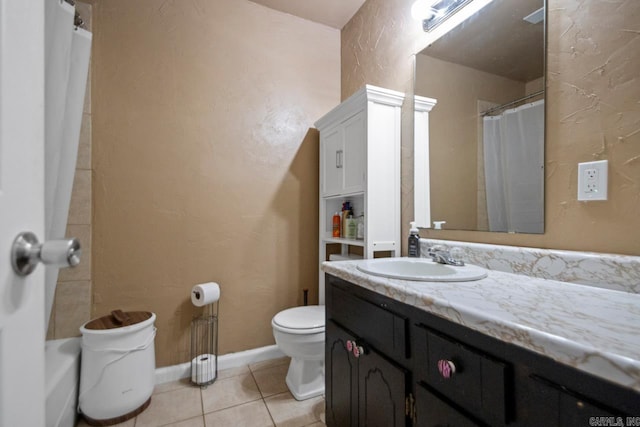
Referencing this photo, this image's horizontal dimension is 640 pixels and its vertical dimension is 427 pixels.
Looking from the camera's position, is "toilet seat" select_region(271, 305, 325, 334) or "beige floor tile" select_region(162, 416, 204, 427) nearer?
"beige floor tile" select_region(162, 416, 204, 427)

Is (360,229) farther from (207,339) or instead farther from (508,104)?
(207,339)

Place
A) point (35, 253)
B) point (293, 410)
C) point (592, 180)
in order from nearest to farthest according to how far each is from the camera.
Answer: point (35, 253) < point (592, 180) < point (293, 410)

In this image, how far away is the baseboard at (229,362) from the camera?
177 cm

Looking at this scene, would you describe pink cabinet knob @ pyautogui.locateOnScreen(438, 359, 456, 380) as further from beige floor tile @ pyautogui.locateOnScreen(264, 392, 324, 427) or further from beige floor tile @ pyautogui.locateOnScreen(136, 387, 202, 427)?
beige floor tile @ pyautogui.locateOnScreen(136, 387, 202, 427)

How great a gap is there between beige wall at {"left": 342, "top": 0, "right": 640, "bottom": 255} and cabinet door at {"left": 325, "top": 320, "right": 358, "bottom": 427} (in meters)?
0.77

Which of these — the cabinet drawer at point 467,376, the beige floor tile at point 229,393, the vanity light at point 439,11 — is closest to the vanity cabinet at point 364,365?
the cabinet drawer at point 467,376

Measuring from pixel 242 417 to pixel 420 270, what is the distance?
3.84 ft

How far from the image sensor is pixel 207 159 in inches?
75.4

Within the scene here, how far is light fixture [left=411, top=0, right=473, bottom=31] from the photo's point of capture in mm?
1382

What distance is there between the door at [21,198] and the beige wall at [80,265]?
145cm

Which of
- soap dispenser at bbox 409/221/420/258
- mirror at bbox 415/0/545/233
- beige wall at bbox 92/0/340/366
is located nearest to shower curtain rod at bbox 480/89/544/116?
mirror at bbox 415/0/545/233

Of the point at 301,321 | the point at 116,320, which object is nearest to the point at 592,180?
the point at 301,321

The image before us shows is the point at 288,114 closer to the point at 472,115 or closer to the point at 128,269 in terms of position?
the point at 472,115

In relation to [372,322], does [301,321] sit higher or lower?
lower
